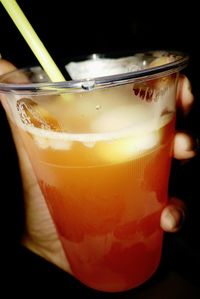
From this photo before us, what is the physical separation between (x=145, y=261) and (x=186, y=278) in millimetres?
164

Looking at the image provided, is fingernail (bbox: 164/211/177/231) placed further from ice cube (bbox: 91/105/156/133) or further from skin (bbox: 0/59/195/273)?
ice cube (bbox: 91/105/156/133)

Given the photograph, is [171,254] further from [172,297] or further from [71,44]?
[71,44]

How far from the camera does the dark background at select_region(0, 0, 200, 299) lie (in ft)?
2.76

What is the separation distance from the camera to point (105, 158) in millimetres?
588

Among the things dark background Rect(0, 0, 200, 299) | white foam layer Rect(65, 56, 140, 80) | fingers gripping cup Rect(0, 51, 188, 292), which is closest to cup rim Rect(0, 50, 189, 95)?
fingers gripping cup Rect(0, 51, 188, 292)

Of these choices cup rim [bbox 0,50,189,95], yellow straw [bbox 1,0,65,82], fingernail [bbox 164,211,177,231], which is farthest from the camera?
fingernail [bbox 164,211,177,231]

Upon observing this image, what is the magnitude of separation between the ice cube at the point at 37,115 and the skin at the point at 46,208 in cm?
35

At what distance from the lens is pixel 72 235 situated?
0.71 m

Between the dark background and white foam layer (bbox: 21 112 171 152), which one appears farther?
the dark background

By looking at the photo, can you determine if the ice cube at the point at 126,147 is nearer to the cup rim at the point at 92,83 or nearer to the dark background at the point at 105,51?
the cup rim at the point at 92,83

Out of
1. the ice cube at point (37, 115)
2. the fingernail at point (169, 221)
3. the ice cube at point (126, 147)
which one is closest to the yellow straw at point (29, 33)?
the ice cube at point (37, 115)

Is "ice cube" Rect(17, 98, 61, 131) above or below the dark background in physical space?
above

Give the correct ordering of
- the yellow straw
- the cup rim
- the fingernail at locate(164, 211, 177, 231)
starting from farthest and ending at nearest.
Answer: the fingernail at locate(164, 211, 177, 231)
the yellow straw
the cup rim

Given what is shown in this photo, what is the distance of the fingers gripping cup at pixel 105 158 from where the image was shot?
1.82ft
